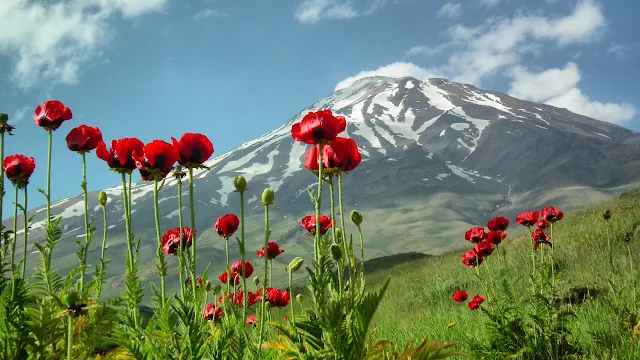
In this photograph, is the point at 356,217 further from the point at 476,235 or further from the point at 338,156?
the point at 476,235

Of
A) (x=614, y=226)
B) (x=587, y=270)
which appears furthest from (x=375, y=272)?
(x=587, y=270)

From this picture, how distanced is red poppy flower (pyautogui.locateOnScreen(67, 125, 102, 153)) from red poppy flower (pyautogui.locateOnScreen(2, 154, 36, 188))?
278mm

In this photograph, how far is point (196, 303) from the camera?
62.1 inches

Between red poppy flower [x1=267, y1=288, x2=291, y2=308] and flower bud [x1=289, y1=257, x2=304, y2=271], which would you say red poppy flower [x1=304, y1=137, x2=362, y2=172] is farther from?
red poppy flower [x1=267, y1=288, x2=291, y2=308]

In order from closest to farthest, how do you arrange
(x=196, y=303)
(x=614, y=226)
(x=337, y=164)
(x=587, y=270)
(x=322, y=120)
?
(x=196, y=303), (x=322, y=120), (x=337, y=164), (x=587, y=270), (x=614, y=226)

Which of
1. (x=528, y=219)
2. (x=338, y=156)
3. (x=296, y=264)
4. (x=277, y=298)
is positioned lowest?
(x=277, y=298)

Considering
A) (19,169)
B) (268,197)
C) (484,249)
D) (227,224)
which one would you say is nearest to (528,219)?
(484,249)

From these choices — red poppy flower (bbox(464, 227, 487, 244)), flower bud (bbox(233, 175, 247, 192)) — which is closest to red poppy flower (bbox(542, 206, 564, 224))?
red poppy flower (bbox(464, 227, 487, 244))

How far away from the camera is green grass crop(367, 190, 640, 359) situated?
10.4 ft

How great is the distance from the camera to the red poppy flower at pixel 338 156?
→ 2.04 m

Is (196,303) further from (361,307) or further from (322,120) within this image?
(322,120)

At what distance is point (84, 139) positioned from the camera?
8.93 feet

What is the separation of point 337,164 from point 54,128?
185cm

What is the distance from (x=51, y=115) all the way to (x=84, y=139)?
31cm
